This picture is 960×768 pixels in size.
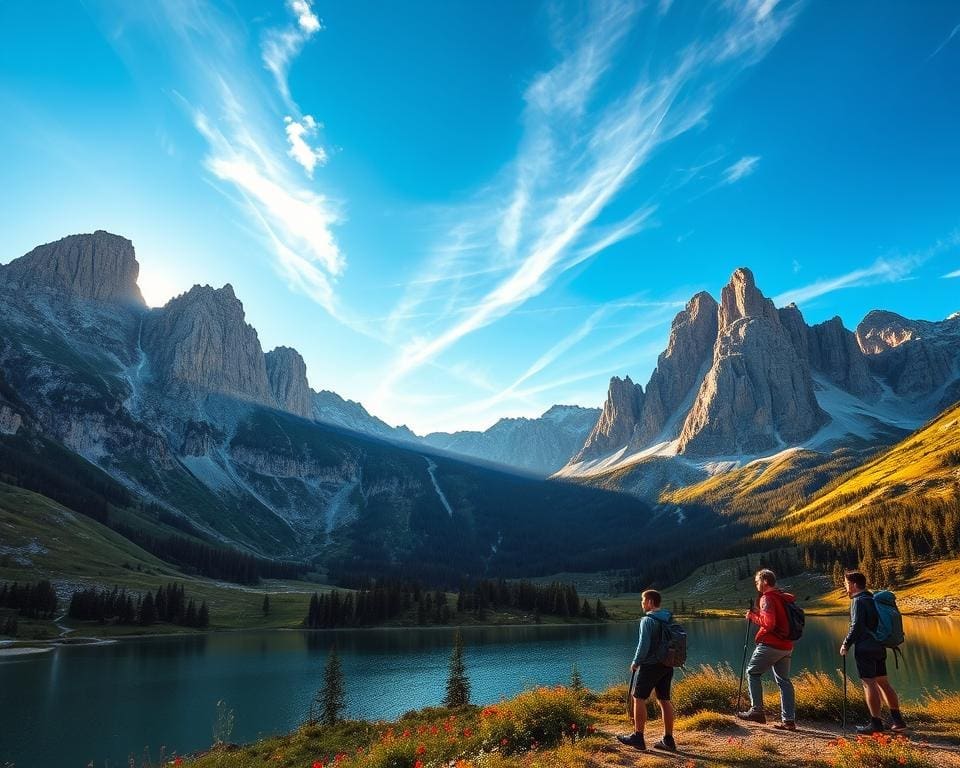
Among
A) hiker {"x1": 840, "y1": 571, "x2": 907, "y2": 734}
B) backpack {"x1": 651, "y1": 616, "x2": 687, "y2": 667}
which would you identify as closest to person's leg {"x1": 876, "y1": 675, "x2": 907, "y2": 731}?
hiker {"x1": 840, "y1": 571, "x2": 907, "y2": 734}

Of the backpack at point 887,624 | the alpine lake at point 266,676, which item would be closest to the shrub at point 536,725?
the backpack at point 887,624

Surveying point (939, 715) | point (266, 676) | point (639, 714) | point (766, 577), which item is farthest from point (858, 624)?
point (266, 676)

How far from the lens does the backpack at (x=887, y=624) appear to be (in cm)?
1300

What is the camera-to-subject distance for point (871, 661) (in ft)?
43.4

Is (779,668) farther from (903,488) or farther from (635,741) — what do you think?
(903,488)

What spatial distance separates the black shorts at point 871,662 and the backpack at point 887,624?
0.25 meters

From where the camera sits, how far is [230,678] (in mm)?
66875

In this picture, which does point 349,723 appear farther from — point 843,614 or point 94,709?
point 843,614

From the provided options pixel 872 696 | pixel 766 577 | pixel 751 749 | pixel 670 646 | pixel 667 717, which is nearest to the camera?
pixel 751 749

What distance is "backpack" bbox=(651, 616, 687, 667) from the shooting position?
1244 cm

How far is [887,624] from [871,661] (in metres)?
0.95

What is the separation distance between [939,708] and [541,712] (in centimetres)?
1052

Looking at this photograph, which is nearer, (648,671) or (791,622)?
(648,671)

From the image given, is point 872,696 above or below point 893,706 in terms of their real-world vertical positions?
above
